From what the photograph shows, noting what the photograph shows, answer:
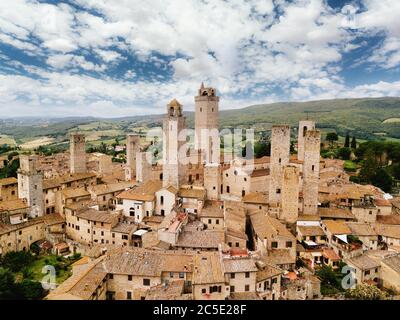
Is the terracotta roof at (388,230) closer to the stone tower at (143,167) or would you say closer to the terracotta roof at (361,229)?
the terracotta roof at (361,229)

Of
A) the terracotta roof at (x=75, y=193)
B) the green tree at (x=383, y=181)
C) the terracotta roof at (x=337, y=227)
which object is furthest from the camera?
the green tree at (x=383, y=181)

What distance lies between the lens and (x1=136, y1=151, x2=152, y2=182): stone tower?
83.8 ft

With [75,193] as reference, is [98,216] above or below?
below

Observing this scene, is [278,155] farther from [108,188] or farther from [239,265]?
[108,188]

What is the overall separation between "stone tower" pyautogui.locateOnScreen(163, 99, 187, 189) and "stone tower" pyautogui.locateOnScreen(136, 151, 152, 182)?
3.39m

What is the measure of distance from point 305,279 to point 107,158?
25637mm

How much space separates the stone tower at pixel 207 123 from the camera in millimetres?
25875

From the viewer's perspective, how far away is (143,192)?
21.2 m

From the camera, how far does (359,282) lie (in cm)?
1480

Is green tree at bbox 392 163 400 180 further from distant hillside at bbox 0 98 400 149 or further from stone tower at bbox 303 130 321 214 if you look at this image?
distant hillside at bbox 0 98 400 149

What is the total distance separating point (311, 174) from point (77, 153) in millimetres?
20959

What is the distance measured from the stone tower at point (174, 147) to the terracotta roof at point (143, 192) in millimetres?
822

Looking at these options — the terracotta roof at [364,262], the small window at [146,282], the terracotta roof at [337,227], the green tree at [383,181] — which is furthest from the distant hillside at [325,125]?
the small window at [146,282]

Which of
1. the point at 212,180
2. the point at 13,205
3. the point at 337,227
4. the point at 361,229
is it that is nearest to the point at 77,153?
the point at 13,205
